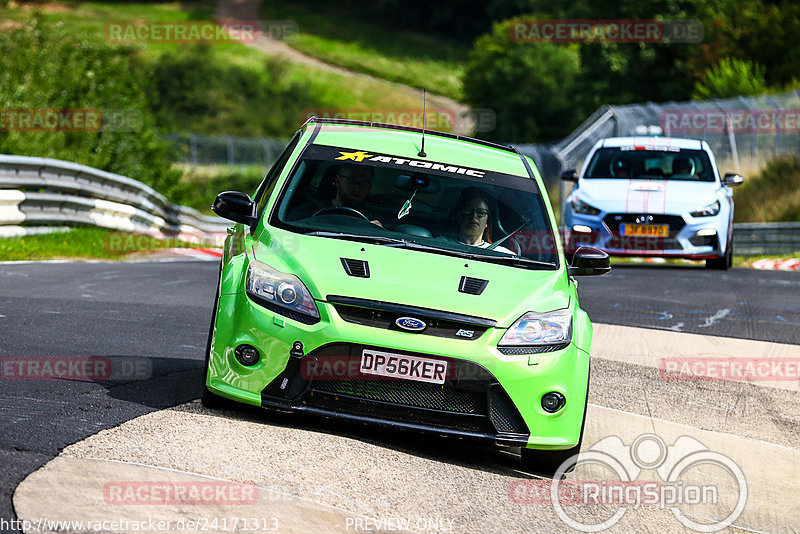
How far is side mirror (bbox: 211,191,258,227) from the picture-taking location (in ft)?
21.7

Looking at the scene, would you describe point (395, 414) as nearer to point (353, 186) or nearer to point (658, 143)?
point (353, 186)

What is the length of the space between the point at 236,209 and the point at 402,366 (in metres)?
1.53

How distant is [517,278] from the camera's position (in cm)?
624

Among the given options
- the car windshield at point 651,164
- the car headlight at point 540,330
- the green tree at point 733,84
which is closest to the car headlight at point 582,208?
the car windshield at point 651,164

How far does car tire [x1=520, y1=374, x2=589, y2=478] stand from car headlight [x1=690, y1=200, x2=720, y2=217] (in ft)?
33.4

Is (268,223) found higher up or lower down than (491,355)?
higher up

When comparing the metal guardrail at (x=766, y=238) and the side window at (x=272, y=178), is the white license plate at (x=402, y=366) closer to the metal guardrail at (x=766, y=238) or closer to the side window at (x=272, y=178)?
the side window at (x=272, y=178)

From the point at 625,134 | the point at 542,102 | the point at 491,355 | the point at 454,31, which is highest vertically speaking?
the point at 454,31

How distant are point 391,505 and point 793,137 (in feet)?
73.7

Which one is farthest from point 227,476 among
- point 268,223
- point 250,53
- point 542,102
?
point 250,53

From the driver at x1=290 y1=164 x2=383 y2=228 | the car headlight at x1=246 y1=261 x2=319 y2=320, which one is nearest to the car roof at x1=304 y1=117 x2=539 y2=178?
the driver at x1=290 y1=164 x2=383 y2=228

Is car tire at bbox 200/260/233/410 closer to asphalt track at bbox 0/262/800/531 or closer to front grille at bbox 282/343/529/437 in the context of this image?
asphalt track at bbox 0/262/800/531

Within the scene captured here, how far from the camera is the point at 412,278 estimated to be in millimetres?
5973

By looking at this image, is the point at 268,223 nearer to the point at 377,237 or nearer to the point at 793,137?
the point at 377,237
